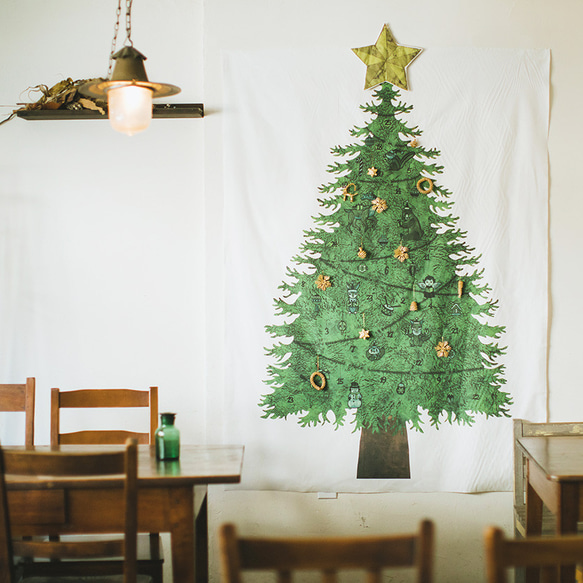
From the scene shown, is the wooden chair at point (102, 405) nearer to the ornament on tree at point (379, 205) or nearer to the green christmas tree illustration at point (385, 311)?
the green christmas tree illustration at point (385, 311)

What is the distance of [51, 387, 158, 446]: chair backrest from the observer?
2.40 m

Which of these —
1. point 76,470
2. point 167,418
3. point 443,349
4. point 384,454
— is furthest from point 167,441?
point 443,349

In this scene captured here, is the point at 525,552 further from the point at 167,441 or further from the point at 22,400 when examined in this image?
the point at 22,400

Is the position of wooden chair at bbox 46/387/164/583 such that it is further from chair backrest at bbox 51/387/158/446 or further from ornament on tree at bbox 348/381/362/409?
ornament on tree at bbox 348/381/362/409

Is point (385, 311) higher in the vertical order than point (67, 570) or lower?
higher

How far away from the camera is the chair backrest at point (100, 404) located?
94.3 inches

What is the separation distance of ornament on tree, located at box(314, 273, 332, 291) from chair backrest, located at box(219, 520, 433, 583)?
5.66 feet

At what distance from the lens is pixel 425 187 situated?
274 centimetres

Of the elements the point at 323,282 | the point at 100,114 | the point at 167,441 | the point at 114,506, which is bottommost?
the point at 114,506

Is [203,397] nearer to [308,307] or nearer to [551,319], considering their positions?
[308,307]

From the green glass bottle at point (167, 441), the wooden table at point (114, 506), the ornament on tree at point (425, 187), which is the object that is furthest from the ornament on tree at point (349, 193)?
the wooden table at point (114, 506)

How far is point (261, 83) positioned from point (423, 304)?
4.24 ft

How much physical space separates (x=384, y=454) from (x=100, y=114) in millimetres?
2077

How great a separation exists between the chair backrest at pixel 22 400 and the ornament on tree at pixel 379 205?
5.49 feet
